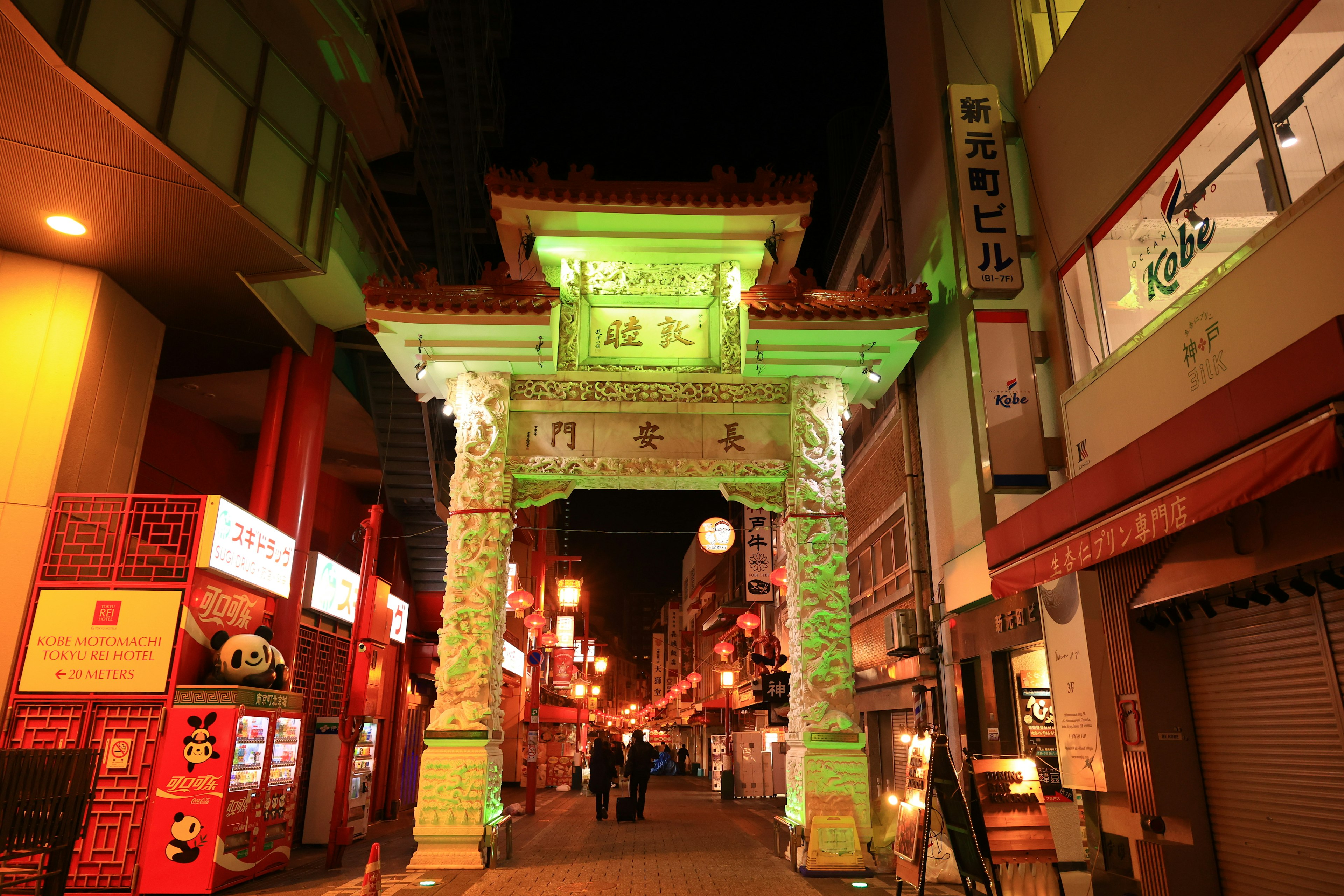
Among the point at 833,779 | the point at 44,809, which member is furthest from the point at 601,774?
the point at 44,809

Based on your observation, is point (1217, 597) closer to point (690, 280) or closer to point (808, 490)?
point (808, 490)

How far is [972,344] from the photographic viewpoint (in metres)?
9.77

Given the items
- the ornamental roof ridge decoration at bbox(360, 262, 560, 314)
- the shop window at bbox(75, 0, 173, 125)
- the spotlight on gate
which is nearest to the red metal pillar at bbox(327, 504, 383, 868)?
the ornamental roof ridge decoration at bbox(360, 262, 560, 314)

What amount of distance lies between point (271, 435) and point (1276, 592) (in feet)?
43.6

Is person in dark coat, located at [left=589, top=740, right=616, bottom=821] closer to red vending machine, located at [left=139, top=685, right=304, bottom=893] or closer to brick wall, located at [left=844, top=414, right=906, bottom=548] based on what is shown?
brick wall, located at [left=844, top=414, right=906, bottom=548]

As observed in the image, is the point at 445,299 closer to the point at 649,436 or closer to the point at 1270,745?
the point at 649,436

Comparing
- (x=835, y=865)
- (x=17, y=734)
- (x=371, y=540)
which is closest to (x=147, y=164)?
(x=371, y=540)

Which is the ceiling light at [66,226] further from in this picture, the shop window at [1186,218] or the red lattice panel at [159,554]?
the shop window at [1186,218]

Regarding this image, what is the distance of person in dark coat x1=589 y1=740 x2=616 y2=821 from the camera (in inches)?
691

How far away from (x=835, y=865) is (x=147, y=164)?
11.7 metres

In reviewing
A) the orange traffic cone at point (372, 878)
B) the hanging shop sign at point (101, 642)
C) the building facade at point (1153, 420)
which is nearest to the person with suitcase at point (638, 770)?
Result: the building facade at point (1153, 420)

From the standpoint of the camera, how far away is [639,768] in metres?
18.0

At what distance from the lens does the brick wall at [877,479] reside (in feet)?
48.6

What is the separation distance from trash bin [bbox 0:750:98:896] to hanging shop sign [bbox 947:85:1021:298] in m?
10.1
